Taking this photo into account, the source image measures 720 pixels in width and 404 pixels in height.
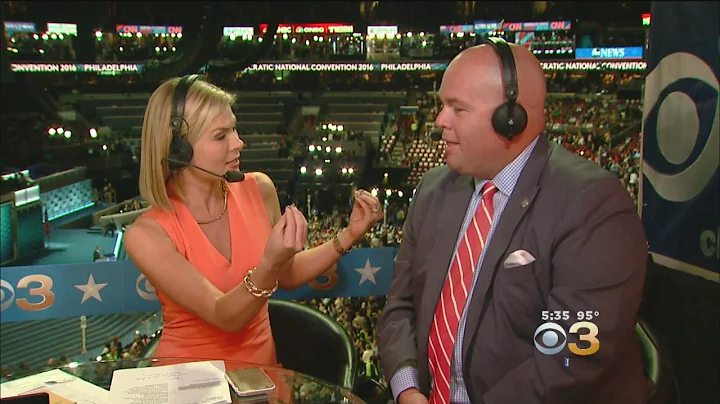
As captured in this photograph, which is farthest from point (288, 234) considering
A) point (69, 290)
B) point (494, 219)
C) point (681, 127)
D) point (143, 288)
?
point (681, 127)

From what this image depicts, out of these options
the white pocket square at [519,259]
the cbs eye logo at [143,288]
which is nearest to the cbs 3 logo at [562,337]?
the white pocket square at [519,259]

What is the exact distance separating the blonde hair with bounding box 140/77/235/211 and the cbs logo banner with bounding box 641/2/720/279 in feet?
5.01

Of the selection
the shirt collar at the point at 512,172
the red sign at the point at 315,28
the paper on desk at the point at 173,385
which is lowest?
the paper on desk at the point at 173,385

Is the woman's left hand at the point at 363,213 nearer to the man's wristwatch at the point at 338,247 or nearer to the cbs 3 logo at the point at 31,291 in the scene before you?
the man's wristwatch at the point at 338,247

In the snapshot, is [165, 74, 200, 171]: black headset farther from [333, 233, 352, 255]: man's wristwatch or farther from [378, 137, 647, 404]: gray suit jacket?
[378, 137, 647, 404]: gray suit jacket

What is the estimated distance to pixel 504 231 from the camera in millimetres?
1191

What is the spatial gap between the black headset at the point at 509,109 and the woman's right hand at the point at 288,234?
1.49 feet

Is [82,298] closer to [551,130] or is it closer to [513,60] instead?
[513,60]

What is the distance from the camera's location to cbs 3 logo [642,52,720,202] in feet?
6.30

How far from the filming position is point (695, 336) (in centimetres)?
187

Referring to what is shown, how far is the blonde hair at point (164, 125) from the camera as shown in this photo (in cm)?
148

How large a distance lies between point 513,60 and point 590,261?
411 mm

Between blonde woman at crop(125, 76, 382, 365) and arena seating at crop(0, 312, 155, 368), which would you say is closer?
blonde woman at crop(125, 76, 382, 365)

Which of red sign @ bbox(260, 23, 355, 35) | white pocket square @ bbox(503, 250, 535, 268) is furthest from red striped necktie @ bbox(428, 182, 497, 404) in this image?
red sign @ bbox(260, 23, 355, 35)
